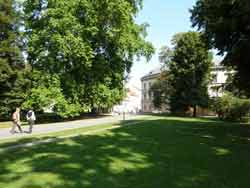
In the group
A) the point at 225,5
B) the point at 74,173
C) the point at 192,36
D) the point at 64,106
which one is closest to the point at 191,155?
the point at 74,173

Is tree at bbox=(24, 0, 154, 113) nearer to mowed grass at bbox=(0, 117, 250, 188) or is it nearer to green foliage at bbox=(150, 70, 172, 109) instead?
green foliage at bbox=(150, 70, 172, 109)

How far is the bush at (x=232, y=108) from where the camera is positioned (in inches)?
1660

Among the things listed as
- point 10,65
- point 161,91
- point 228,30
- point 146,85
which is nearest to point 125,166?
point 228,30

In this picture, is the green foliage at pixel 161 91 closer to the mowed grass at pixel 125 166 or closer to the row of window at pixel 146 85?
the row of window at pixel 146 85

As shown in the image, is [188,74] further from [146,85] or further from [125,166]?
[146,85]

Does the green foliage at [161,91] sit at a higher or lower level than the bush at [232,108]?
higher

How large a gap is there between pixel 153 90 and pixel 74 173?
210 feet

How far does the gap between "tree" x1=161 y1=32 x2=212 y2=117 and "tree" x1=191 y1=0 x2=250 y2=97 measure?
33.6 metres

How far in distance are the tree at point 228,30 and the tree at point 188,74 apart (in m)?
33.6

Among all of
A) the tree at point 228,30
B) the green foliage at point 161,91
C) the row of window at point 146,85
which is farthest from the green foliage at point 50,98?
the row of window at point 146,85

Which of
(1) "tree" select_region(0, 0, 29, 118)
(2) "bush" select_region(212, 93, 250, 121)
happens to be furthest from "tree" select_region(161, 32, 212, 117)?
(1) "tree" select_region(0, 0, 29, 118)

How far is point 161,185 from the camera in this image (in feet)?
26.3

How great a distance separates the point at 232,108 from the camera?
43844 millimetres

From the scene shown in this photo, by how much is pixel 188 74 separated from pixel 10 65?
2761cm
